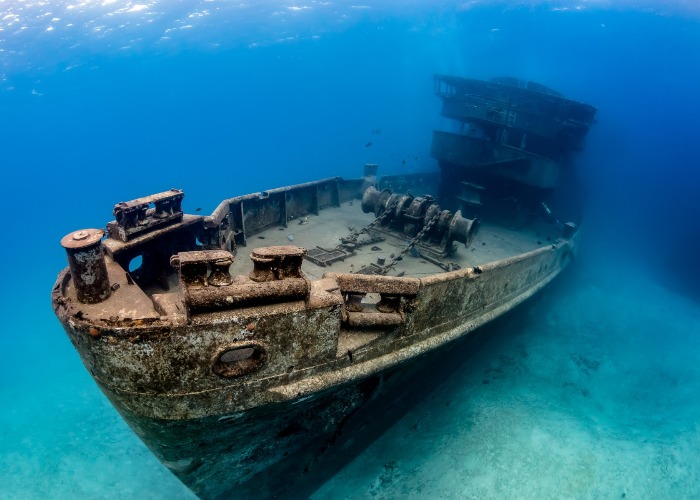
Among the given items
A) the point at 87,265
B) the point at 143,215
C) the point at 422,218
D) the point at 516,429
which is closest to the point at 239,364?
the point at 87,265

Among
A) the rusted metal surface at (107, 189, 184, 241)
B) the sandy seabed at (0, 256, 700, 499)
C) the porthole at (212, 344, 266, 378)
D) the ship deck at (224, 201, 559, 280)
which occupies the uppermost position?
the rusted metal surface at (107, 189, 184, 241)

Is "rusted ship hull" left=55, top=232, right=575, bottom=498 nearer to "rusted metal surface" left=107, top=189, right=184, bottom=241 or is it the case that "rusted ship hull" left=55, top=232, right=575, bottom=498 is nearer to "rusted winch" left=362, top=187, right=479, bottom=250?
"rusted winch" left=362, top=187, right=479, bottom=250

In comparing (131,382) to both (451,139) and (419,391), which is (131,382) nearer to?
(419,391)

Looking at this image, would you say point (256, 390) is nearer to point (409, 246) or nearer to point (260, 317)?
point (260, 317)

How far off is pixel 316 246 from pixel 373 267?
1617 mm

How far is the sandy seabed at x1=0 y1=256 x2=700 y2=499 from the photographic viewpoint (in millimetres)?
6801

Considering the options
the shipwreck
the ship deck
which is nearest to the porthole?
the shipwreck

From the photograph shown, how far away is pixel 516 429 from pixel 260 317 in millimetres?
6846

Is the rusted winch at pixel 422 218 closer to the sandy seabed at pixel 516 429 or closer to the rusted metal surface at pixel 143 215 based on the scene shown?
the sandy seabed at pixel 516 429

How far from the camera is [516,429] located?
24.9 feet

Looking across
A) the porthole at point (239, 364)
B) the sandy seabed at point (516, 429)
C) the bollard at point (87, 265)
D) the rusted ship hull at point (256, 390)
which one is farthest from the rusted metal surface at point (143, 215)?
the sandy seabed at point (516, 429)

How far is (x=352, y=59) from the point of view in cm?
11169

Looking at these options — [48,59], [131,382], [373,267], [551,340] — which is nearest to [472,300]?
[373,267]

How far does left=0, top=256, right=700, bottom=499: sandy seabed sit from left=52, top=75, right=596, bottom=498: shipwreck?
1.99 meters
